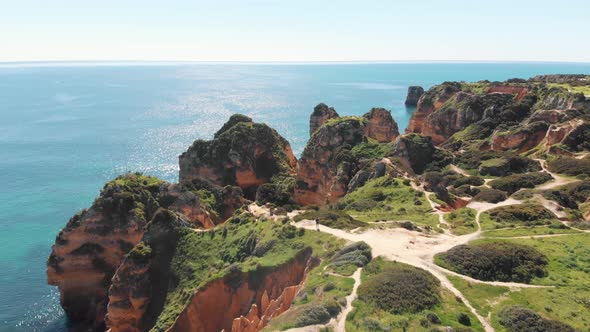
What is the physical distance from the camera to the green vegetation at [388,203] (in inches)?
2266

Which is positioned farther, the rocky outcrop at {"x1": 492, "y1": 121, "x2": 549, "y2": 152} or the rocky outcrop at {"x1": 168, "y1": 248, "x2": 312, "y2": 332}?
the rocky outcrop at {"x1": 492, "y1": 121, "x2": 549, "y2": 152}

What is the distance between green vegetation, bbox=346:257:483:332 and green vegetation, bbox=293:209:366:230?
43.0ft

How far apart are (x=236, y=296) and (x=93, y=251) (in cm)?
2958

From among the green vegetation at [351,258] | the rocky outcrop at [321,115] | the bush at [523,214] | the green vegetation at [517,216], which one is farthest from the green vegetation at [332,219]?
the rocky outcrop at [321,115]

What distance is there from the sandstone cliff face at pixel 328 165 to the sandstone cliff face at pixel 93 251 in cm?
3357

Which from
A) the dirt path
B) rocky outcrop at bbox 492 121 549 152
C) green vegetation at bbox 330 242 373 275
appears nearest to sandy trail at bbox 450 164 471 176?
rocky outcrop at bbox 492 121 549 152

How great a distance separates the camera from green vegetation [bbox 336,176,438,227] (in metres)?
57.6

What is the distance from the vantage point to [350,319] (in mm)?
31953

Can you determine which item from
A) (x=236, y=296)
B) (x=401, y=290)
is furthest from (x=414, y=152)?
(x=401, y=290)

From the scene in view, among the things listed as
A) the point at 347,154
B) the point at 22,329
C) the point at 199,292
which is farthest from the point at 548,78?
A: the point at 22,329

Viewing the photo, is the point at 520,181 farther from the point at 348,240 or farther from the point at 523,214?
the point at 348,240

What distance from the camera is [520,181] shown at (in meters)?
65.6

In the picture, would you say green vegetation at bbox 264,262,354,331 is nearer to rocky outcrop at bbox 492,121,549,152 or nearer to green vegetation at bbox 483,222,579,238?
green vegetation at bbox 483,222,579,238

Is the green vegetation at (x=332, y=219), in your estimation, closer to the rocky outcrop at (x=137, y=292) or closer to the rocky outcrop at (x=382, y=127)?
the rocky outcrop at (x=137, y=292)
